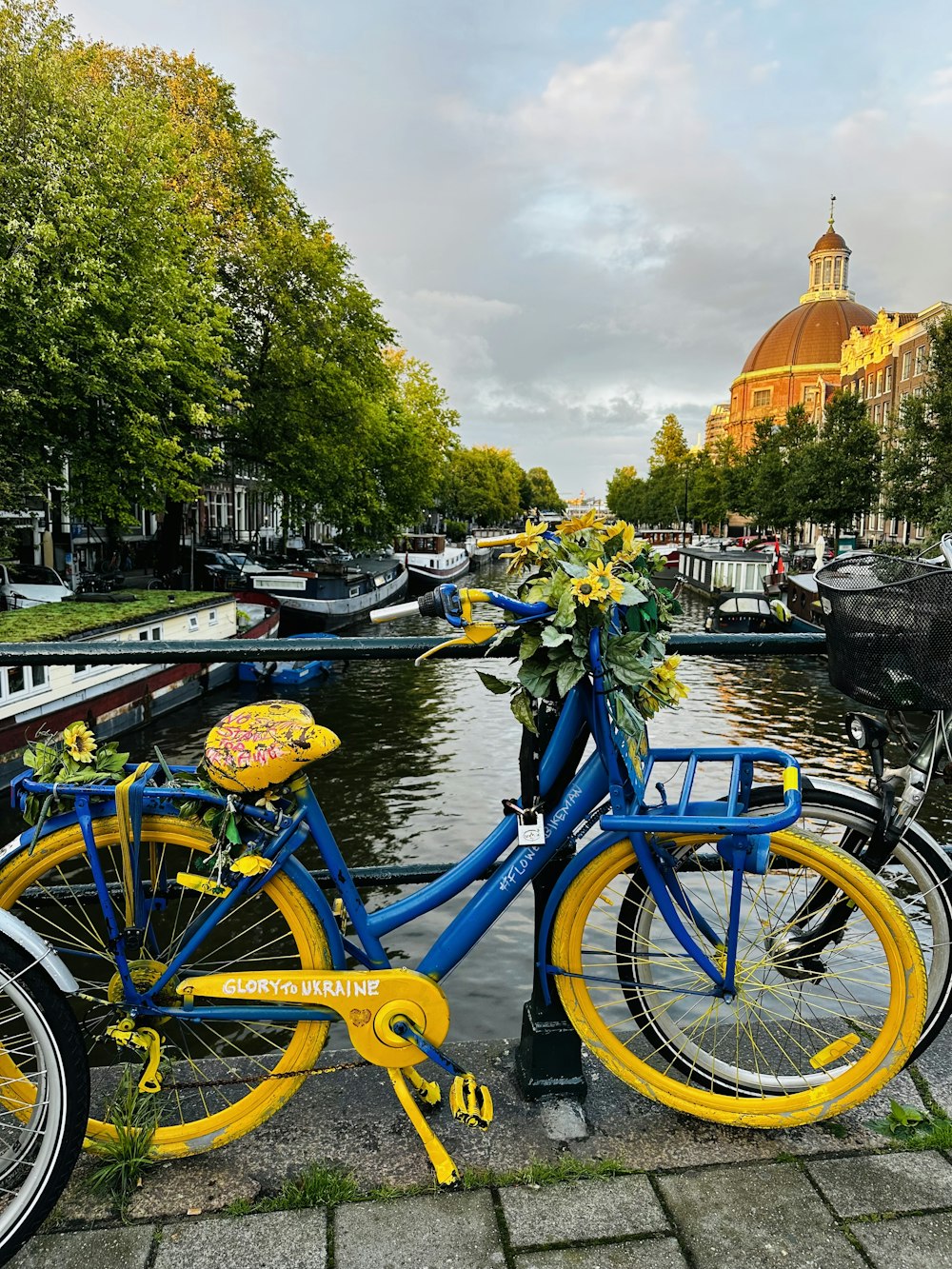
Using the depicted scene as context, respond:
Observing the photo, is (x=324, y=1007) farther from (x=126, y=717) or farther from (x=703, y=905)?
(x=126, y=717)

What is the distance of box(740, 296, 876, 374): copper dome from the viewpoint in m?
115

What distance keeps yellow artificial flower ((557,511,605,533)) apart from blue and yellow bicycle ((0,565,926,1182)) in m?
0.20

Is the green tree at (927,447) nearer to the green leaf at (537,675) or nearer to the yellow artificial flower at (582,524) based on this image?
the yellow artificial flower at (582,524)

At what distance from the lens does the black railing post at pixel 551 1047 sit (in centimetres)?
215

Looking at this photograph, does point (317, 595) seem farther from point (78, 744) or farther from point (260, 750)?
point (260, 750)

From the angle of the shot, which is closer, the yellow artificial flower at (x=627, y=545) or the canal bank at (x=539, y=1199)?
the canal bank at (x=539, y=1199)

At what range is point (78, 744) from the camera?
1.96m

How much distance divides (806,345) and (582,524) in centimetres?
12729

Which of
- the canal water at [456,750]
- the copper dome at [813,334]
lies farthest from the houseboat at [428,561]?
the copper dome at [813,334]

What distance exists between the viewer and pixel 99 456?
679 inches

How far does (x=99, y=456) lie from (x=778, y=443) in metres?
43.1

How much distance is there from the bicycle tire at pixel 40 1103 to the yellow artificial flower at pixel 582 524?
134cm

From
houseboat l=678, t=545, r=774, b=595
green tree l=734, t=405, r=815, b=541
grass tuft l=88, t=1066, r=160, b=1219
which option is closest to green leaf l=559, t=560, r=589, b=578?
grass tuft l=88, t=1066, r=160, b=1219

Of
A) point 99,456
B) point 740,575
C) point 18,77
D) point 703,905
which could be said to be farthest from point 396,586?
point 703,905
